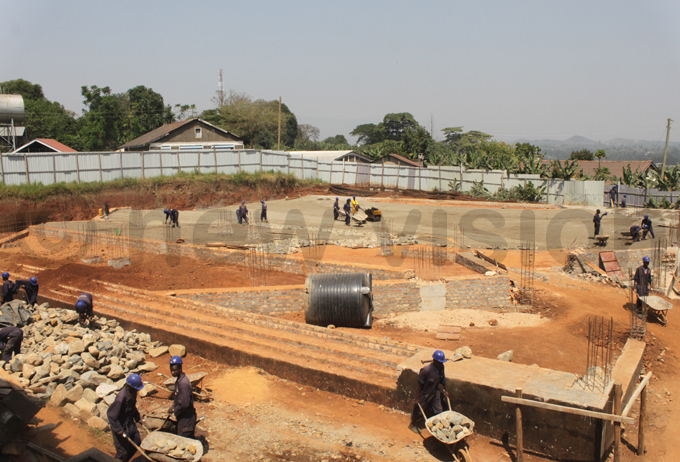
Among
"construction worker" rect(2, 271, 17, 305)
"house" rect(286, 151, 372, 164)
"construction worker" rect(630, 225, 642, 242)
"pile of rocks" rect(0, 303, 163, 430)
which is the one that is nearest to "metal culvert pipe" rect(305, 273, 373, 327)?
"pile of rocks" rect(0, 303, 163, 430)

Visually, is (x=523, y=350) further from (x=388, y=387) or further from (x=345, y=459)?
(x=345, y=459)

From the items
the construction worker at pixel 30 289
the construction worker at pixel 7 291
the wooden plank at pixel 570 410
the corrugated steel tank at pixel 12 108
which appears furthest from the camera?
the corrugated steel tank at pixel 12 108

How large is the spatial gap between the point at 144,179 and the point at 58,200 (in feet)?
13.9

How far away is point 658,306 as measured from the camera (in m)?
11.2

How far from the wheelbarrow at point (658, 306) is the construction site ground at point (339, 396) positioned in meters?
0.24

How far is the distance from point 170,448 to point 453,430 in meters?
3.13

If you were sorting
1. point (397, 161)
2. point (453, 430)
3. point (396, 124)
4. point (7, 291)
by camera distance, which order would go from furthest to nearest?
point (396, 124), point (397, 161), point (7, 291), point (453, 430)

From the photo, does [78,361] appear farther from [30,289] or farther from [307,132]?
[307,132]

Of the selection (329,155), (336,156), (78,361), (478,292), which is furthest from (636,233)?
(329,155)

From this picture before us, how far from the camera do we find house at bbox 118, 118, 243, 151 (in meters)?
35.3

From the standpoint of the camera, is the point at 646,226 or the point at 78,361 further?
the point at 646,226

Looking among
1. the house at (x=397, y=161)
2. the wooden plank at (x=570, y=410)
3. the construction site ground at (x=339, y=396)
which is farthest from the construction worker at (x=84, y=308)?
the house at (x=397, y=161)

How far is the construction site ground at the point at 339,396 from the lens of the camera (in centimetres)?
588

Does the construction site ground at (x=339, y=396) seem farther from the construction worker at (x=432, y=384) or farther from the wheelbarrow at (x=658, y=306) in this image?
the construction worker at (x=432, y=384)
